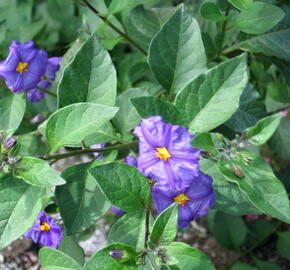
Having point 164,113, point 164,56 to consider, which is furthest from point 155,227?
point 164,56

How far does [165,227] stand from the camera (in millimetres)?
1288

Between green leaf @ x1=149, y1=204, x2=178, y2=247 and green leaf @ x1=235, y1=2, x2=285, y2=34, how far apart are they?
75 cm

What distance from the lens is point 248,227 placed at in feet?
9.68

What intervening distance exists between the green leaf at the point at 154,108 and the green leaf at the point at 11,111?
545 mm

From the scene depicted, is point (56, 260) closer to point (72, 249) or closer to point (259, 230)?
point (72, 249)

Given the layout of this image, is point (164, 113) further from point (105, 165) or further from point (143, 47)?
point (143, 47)

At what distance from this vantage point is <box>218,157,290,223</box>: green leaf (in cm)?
124

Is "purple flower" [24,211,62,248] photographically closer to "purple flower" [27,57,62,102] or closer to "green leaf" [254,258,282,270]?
"purple flower" [27,57,62,102]

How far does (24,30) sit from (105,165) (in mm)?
1633

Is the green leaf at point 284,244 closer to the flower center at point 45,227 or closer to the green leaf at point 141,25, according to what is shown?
the green leaf at point 141,25

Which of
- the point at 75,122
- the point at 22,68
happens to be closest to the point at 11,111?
the point at 22,68

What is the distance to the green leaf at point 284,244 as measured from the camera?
2731 mm

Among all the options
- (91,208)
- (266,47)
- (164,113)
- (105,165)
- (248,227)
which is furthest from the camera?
(248,227)

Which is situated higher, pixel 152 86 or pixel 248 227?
pixel 152 86
